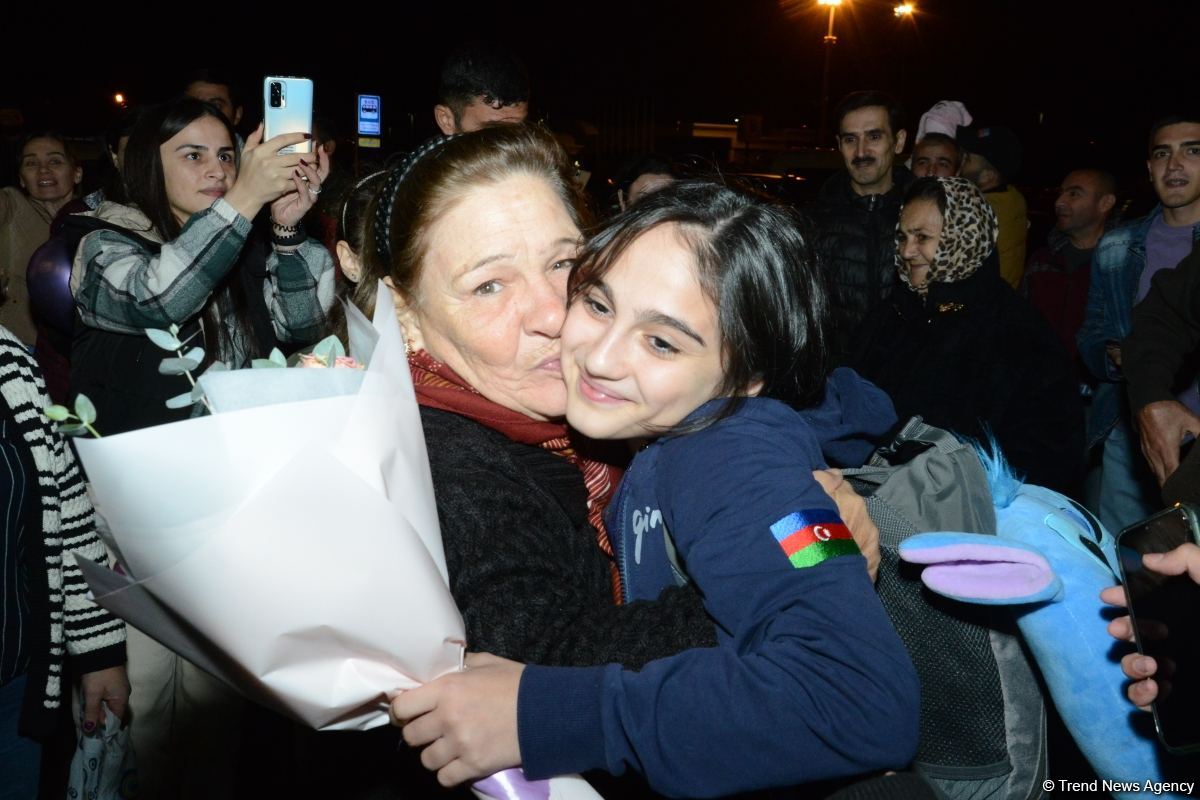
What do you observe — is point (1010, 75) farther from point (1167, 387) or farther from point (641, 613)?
point (641, 613)

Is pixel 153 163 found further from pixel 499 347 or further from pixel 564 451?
pixel 564 451

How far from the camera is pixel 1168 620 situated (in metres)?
1.53

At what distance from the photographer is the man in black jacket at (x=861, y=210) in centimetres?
463

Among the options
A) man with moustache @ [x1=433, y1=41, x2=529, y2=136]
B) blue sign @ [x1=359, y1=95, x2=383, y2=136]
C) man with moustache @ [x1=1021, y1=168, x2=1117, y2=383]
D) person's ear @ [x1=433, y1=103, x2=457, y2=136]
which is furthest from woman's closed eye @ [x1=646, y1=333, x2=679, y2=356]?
blue sign @ [x1=359, y1=95, x2=383, y2=136]

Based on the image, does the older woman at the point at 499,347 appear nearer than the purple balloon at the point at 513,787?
No

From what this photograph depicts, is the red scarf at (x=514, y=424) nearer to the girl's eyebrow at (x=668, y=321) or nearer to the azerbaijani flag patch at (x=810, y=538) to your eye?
the girl's eyebrow at (x=668, y=321)

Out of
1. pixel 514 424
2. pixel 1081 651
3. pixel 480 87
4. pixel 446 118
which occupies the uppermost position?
pixel 480 87

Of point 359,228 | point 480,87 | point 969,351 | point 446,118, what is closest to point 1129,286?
point 969,351

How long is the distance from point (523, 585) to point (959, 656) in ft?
2.67

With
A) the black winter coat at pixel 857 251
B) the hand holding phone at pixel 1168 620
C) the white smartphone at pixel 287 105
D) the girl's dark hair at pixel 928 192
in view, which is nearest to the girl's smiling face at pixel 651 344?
the hand holding phone at pixel 1168 620

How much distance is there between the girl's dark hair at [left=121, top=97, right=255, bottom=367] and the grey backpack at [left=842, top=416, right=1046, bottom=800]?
8.25 feet

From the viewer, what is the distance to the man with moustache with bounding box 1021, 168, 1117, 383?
5.82 m

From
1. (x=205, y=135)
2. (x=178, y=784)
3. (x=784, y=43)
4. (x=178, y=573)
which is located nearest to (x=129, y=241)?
(x=205, y=135)

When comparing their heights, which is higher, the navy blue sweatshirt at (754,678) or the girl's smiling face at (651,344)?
the girl's smiling face at (651,344)
